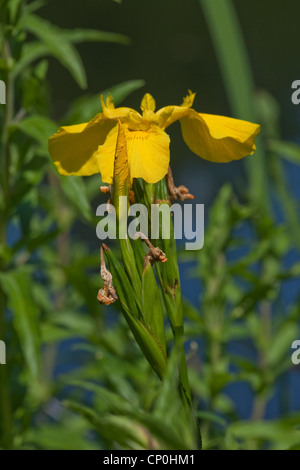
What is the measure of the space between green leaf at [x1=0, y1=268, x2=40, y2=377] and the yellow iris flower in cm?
36

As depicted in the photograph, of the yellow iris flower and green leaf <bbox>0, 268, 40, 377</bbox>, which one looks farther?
green leaf <bbox>0, 268, 40, 377</bbox>

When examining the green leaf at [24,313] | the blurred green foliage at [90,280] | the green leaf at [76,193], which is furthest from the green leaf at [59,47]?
the green leaf at [24,313]

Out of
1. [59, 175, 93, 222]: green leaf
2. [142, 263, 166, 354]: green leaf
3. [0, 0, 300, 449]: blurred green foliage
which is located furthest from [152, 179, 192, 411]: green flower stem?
[59, 175, 93, 222]: green leaf

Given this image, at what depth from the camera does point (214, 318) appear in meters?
1.18

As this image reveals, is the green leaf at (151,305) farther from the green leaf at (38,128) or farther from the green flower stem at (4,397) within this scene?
the green flower stem at (4,397)

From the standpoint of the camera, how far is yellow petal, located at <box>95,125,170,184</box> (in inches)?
21.0

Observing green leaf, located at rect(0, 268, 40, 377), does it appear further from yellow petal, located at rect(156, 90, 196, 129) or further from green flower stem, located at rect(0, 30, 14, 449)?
yellow petal, located at rect(156, 90, 196, 129)

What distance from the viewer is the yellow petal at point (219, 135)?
56 centimetres

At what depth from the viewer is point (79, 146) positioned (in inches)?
23.4

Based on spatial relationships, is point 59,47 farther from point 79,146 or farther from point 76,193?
point 79,146

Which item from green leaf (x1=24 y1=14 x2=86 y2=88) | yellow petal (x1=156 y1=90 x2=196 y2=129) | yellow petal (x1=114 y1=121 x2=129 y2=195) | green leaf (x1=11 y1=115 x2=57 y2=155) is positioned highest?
green leaf (x1=24 y1=14 x2=86 y2=88)

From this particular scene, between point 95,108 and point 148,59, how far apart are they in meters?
2.70
